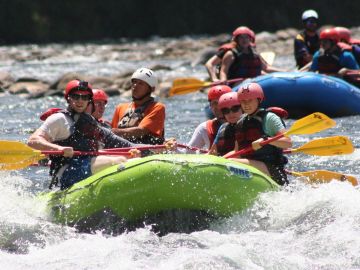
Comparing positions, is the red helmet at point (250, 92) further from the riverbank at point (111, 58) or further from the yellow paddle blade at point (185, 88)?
the riverbank at point (111, 58)

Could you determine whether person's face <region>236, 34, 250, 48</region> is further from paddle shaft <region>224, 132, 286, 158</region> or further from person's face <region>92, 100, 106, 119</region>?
paddle shaft <region>224, 132, 286, 158</region>

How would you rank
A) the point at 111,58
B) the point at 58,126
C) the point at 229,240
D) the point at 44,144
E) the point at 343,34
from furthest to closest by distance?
the point at 111,58 < the point at 343,34 < the point at 58,126 < the point at 44,144 < the point at 229,240

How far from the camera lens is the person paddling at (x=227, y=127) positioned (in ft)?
27.0

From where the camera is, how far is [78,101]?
7797 millimetres

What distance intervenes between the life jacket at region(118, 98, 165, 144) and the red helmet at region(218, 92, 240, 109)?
89 cm

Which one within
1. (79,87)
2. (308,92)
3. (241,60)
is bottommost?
(308,92)

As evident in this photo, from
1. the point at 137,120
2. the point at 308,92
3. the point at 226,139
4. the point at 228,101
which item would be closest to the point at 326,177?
the point at 226,139

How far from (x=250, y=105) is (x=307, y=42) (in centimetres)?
816

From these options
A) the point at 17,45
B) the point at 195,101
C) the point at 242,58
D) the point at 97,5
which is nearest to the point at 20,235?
the point at 242,58

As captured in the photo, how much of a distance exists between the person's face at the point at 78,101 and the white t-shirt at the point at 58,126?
11 centimetres

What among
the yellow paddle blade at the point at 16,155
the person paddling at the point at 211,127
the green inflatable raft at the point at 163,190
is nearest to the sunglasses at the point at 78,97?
the yellow paddle blade at the point at 16,155

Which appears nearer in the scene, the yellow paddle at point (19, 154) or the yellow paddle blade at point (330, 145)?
the yellow paddle at point (19, 154)

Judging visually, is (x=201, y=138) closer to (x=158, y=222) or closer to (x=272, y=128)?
(x=272, y=128)

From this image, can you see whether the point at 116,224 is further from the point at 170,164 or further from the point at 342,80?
the point at 342,80
